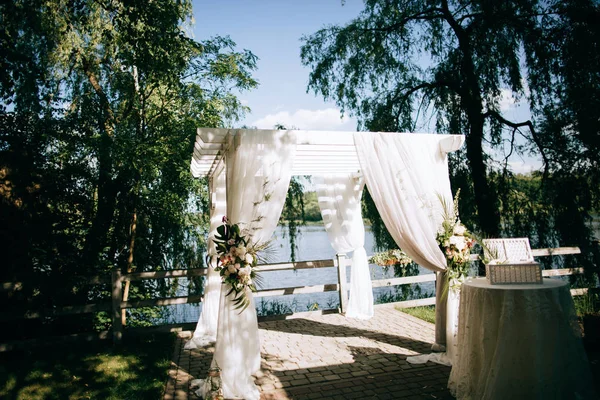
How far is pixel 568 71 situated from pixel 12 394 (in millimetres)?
8860

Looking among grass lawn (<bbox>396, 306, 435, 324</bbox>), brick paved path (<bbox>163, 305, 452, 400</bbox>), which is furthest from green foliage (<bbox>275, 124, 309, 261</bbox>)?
grass lawn (<bbox>396, 306, 435, 324</bbox>)

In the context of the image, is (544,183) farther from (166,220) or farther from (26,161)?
(26,161)

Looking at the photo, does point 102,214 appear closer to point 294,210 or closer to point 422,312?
point 294,210

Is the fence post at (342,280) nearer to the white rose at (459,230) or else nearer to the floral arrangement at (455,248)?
the floral arrangement at (455,248)

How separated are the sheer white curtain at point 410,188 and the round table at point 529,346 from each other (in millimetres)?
1173

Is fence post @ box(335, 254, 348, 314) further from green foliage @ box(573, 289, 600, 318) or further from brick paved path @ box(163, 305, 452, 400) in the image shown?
green foliage @ box(573, 289, 600, 318)

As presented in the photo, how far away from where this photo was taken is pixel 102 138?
588 centimetres

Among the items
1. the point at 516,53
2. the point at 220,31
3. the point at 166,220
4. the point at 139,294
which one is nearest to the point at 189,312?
the point at 139,294

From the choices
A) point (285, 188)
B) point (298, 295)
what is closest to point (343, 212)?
point (285, 188)

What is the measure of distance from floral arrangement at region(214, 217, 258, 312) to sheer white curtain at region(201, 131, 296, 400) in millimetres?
106

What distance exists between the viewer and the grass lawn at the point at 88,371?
3742mm

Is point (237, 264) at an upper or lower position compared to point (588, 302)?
upper

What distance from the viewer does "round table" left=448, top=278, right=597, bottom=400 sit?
2.75m

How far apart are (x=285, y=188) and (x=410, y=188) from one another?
148 cm
